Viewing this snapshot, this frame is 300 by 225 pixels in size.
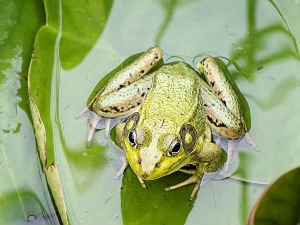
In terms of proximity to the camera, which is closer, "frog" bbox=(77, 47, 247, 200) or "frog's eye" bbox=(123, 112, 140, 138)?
"frog" bbox=(77, 47, 247, 200)

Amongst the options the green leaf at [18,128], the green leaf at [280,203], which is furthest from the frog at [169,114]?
the green leaf at [280,203]

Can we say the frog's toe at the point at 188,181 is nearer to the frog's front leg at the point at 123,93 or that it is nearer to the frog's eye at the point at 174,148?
the frog's eye at the point at 174,148

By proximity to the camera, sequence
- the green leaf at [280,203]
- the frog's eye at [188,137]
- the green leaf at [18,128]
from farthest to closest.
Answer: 1. the green leaf at [18,128]
2. the frog's eye at [188,137]
3. the green leaf at [280,203]

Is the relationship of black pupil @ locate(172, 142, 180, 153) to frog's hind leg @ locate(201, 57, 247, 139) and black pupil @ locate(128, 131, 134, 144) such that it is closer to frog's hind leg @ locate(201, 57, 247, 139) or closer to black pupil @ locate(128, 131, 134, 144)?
black pupil @ locate(128, 131, 134, 144)

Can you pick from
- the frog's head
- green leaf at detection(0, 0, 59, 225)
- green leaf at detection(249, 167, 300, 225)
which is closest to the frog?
the frog's head

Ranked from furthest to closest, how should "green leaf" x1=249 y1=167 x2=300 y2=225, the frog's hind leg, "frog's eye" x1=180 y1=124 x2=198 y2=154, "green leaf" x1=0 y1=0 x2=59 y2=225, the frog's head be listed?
the frog's hind leg < "green leaf" x1=0 y1=0 x2=59 y2=225 < "frog's eye" x1=180 y1=124 x2=198 y2=154 < the frog's head < "green leaf" x1=249 y1=167 x2=300 y2=225

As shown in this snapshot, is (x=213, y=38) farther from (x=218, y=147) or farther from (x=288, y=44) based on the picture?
(x=218, y=147)

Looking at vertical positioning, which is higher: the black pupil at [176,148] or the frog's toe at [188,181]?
the black pupil at [176,148]

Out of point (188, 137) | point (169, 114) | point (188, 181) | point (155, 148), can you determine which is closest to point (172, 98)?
point (169, 114)
